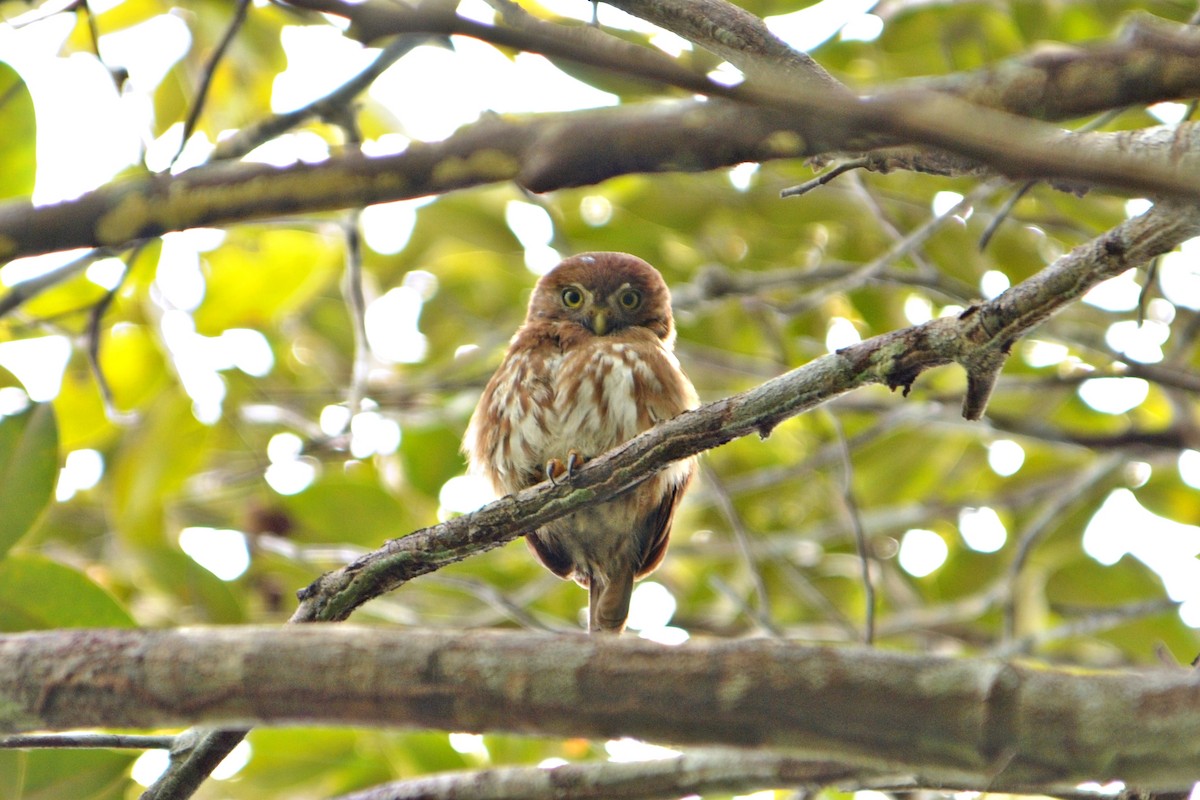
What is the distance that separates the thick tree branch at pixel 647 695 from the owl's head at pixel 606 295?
4.12m

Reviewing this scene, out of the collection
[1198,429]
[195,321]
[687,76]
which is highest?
[687,76]

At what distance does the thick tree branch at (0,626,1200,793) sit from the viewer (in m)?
1.74

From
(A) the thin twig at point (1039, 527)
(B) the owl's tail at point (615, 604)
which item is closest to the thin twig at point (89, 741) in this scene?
(B) the owl's tail at point (615, 604)

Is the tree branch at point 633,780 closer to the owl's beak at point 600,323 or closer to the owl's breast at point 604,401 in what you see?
the owl's breast at point 604,401

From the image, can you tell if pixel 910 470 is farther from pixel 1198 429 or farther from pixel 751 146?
→ pixel 751 146

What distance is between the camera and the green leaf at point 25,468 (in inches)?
164

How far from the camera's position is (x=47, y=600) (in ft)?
13.3

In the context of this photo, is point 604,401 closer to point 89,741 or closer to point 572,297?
point 572,297

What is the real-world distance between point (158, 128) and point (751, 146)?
20.6 ft

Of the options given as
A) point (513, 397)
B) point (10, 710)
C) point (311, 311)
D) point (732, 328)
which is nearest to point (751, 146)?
point (10, 710)

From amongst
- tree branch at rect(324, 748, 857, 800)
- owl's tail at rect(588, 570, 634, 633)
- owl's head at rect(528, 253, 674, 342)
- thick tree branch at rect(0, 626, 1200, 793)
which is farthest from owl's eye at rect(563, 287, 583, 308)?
thick tree branch at rect(0, 626, 1200, 793)

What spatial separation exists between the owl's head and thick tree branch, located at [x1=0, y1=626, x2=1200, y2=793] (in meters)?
4.12

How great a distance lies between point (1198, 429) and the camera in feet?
17.8

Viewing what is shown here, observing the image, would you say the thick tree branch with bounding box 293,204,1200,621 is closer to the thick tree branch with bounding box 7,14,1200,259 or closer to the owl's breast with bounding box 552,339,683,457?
the thick tree branch with bounding box 7,14,1200,259
